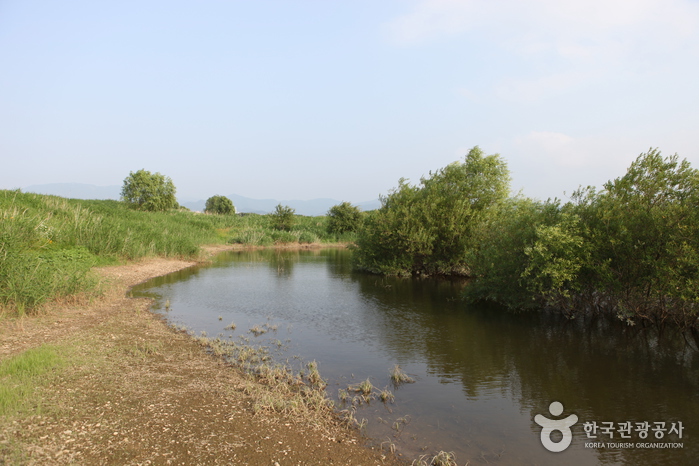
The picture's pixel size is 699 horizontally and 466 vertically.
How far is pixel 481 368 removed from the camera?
9203 mm

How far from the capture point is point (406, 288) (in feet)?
66.9

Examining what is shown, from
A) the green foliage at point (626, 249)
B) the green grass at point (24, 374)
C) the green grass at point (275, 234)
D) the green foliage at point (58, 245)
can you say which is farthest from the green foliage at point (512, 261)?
the green grass at point (275, 234)

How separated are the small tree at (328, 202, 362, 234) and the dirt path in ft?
143

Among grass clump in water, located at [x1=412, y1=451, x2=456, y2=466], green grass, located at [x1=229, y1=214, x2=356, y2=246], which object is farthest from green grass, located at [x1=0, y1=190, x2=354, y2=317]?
grass clump in water, located at [x1=412, y1=451, x2=456, y2=466]

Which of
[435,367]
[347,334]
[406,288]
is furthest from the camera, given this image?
[406,288]

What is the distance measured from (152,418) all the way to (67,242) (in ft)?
58.3

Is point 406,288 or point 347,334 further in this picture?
point 406,288

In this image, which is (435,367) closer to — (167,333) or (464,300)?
(167,333)

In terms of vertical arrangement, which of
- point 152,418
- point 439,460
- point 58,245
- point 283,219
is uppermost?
point 283,219

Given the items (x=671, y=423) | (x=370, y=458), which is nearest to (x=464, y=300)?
(x=671, y=423)

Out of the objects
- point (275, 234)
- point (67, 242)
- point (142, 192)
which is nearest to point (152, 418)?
point (67, 242)

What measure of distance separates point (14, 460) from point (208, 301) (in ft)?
38.7

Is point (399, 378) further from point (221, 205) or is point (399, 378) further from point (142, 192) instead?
point (221, 205)

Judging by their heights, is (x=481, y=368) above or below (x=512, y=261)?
below
